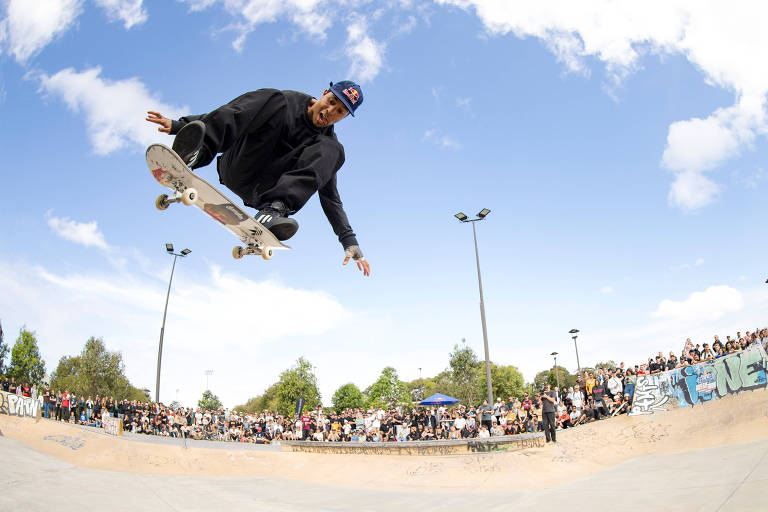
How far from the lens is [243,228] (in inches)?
191

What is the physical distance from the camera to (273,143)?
4691mm

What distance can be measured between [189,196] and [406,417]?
700 inches

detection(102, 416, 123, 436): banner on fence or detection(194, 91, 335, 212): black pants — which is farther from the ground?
detection(194, 91, 335, 212): black pants

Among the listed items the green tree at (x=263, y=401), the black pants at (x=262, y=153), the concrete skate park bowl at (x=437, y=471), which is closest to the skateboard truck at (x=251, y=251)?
the black pants at (x=262, y=153)

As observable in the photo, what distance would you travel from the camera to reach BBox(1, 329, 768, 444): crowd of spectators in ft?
54.5

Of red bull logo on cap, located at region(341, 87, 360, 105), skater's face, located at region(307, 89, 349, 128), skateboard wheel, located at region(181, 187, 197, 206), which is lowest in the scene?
skateboard wheel, located at region(181, 187, 197, 206)

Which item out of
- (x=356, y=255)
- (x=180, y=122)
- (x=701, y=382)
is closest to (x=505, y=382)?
(x=701, y=382)

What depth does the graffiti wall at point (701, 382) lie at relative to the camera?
551 inches

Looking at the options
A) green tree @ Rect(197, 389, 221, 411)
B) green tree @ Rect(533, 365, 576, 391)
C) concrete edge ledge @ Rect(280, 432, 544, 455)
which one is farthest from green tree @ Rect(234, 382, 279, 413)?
concrete edge ledge @ Rect(280, 432, 544, 455)

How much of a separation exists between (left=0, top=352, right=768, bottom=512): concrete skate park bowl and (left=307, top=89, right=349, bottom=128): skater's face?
5.73m

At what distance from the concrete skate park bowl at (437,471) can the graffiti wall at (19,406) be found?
0.77 metres

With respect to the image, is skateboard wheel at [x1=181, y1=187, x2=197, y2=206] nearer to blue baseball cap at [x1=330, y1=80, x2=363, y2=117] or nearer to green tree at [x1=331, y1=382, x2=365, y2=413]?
blue baseball cap at [x1=330, y1=80, x2=363, y2=117]

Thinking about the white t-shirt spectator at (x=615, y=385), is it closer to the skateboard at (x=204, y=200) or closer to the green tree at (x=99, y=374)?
the skateboard at (x=204, y=200)

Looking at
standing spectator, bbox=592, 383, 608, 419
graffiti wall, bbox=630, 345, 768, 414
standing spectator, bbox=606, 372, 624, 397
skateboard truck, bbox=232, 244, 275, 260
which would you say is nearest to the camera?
skateboard truck, bbox=232, 244, 275, 260
